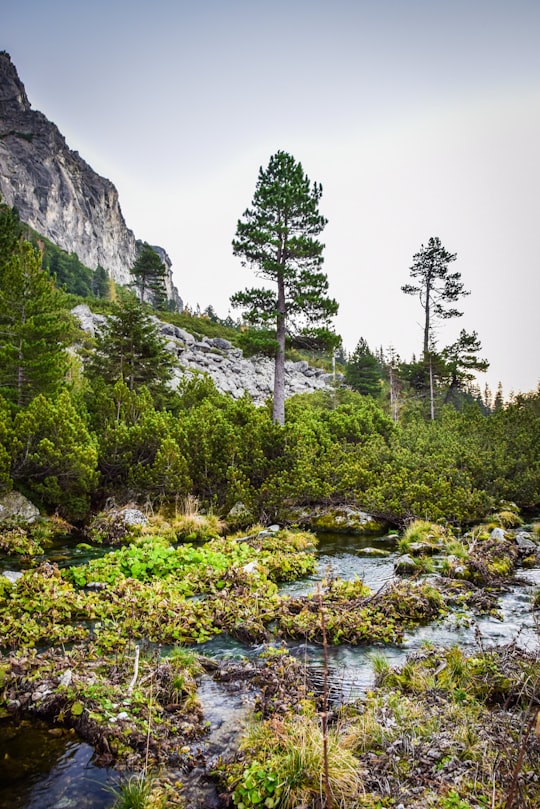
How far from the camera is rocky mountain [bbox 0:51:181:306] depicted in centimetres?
12200

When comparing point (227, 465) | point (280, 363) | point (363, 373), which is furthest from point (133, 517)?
point (363, 373)

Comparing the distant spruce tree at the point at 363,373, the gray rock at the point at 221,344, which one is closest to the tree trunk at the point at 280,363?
the distant spruce tree at the point at 363,373

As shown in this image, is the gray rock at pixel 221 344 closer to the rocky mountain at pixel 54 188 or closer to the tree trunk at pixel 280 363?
the tree trunk at pixel 280 363

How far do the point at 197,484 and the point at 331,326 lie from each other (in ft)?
39.9

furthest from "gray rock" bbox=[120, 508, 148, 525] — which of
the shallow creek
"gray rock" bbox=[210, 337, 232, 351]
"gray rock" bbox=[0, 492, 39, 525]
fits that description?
"gray rock" bbox=[210, 337, 232, 351]

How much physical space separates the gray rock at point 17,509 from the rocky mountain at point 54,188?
12382 centimetres

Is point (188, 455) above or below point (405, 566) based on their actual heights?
above

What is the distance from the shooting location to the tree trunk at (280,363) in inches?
819

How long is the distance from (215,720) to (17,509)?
11113 mm

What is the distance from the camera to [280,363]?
22578 mm

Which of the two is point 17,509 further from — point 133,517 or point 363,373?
point 363,373

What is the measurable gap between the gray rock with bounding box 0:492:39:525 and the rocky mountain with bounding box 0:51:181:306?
4875 inches

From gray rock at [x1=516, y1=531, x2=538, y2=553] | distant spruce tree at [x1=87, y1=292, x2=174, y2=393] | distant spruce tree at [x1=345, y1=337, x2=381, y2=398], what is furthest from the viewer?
distant spruce tree at [x1=345, y1=337, x2=381, y2=398]

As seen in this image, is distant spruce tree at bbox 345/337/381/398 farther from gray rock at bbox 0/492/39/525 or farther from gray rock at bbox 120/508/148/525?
gray rock at bbox 0/492/39/525
